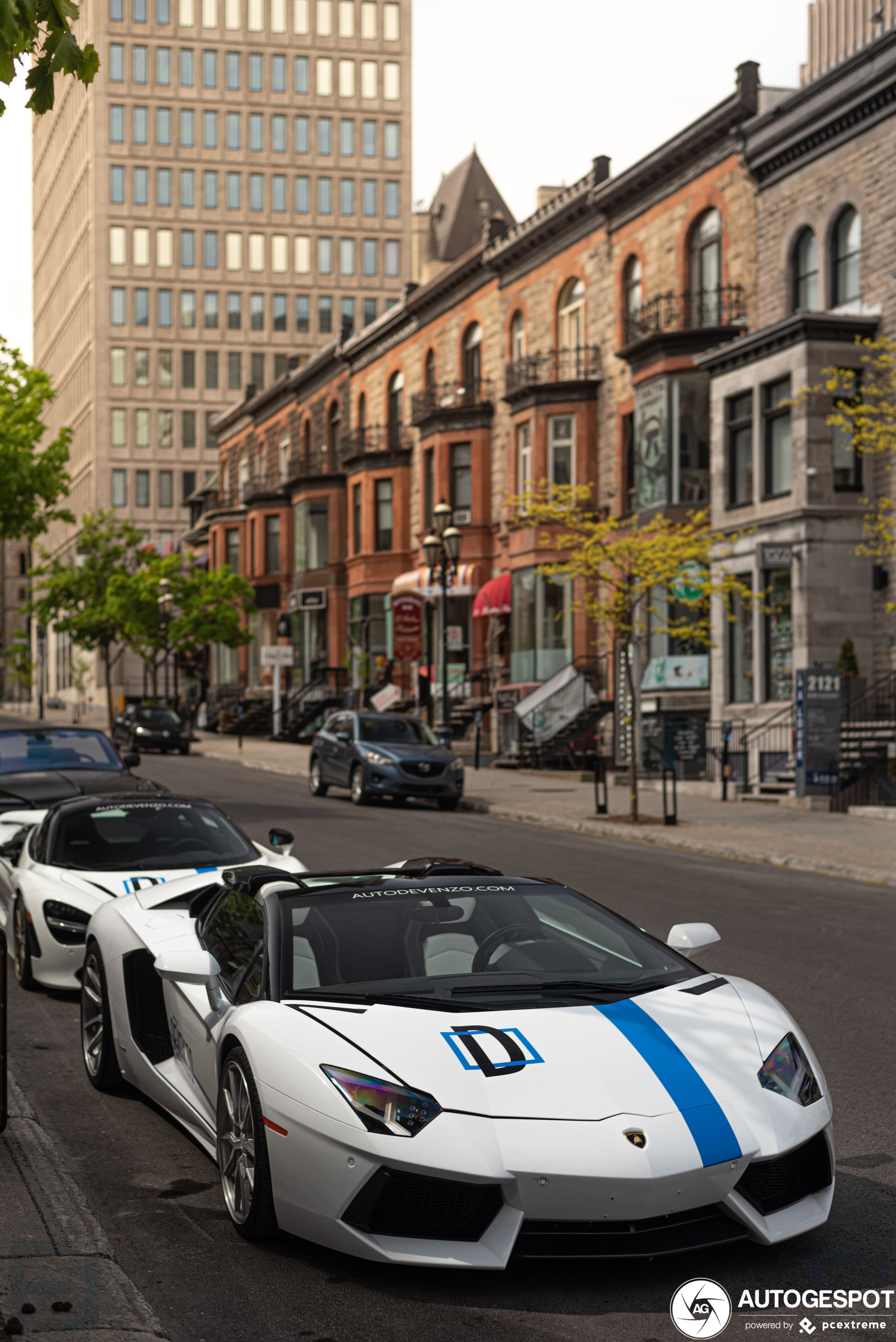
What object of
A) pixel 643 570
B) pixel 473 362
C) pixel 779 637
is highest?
pixel 473 362

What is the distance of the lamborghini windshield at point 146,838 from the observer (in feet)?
32.4

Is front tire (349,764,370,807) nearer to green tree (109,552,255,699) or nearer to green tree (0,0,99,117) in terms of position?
green tree (0,0,99,117)

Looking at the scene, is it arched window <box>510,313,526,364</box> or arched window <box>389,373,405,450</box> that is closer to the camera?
arched window <box>510,313,526,364</box>

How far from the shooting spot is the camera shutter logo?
4258 millimetres

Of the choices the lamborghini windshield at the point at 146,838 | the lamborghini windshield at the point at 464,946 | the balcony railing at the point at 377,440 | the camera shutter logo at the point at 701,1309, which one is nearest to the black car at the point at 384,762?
the lamborghini windshield at the point at 146,838

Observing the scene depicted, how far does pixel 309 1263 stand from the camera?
4.82 metres

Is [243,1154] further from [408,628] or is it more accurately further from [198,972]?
[408,628]

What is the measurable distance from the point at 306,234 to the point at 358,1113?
94092 mm

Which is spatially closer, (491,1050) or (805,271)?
(491,1050)

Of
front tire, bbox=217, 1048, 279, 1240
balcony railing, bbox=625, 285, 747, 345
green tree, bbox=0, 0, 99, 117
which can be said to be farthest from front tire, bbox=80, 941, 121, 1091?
balcony railing, bbox=625, 285, 747, 345

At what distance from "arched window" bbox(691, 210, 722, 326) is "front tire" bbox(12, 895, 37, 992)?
2418 centimetres

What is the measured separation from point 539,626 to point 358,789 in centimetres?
1271

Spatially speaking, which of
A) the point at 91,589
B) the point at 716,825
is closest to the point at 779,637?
the point at 716,825

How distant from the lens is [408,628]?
109 ft
